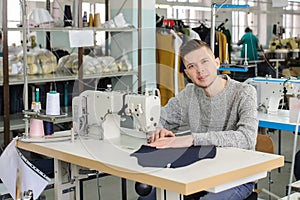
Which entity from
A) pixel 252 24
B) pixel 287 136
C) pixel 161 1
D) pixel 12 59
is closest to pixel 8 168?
pixel 12 59

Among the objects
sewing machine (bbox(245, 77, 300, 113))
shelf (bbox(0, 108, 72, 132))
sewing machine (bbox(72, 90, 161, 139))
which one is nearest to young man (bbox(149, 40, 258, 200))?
sewing machine (bbox(72, 90, 161, 139))

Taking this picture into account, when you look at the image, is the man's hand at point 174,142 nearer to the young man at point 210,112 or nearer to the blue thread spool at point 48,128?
the young man at point 210,112

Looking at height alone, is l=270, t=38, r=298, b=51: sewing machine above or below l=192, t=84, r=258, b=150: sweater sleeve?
above

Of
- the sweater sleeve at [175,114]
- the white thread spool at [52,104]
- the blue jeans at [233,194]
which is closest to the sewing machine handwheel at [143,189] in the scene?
the blue jeans at [233,194]

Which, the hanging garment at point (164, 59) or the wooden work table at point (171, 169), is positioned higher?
the hanging garment at point (164, 59)

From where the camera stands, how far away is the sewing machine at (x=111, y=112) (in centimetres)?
206

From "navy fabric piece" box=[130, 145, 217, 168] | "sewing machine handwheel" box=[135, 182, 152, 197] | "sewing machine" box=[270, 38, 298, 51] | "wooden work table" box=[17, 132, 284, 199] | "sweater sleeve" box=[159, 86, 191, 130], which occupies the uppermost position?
"sewing machine" box=[270, 38, 298, 51]

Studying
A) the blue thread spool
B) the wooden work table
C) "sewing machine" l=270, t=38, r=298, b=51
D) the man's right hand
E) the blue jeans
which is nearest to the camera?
the wooden work table

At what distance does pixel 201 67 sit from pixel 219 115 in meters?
0.24

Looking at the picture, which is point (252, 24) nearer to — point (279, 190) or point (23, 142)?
point (279, 190)

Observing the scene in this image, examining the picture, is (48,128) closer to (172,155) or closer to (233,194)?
(172,155)

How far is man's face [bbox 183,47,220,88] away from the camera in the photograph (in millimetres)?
2156

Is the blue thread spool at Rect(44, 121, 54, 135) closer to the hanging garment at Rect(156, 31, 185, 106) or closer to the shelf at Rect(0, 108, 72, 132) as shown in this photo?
the shelf at Rect(0, 108, 72, 132)

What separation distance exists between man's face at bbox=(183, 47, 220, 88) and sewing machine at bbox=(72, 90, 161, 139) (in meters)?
0.21
